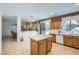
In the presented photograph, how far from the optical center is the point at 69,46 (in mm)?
2627

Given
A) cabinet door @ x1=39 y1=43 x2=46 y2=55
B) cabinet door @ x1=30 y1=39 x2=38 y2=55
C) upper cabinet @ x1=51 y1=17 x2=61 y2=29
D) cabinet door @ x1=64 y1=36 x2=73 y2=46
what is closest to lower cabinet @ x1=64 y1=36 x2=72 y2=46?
cabinet door @ x1=64 y1=36 x2=73 y2=46

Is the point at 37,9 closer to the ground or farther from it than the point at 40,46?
farther from it

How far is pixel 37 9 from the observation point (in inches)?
104

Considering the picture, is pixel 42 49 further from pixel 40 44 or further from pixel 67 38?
pixel 67 38

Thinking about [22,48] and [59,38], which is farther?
[59,38]

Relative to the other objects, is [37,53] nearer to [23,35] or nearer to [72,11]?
[23,35]

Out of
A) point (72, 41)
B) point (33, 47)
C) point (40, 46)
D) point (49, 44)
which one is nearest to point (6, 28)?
point (33, 47)

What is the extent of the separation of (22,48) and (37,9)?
2.96ft

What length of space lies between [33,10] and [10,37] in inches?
30.0

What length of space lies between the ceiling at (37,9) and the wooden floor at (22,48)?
556 mm

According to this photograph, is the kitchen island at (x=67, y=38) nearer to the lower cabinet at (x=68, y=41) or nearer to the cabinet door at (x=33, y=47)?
the lower cabinet at (x=68, y=41)

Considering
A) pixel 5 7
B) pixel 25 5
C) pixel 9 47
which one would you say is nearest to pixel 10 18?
pixel 5 7

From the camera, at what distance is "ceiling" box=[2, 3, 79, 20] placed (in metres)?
2.60
